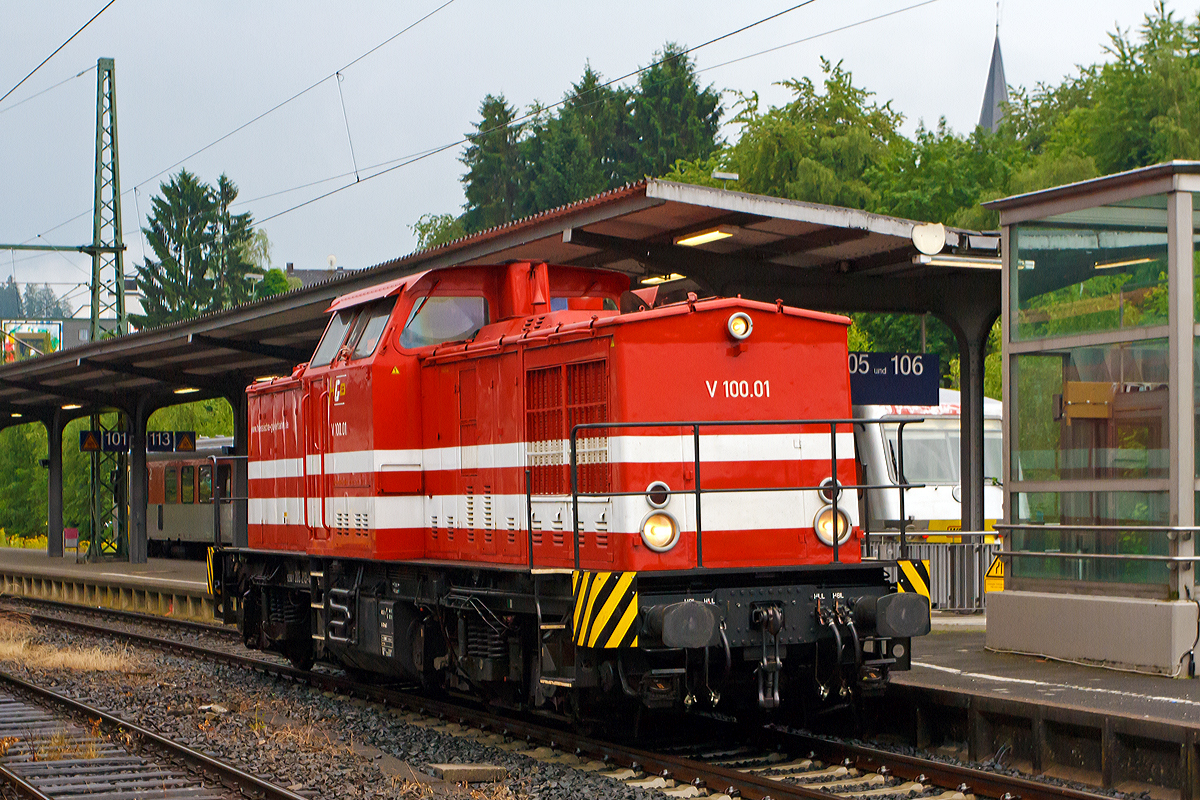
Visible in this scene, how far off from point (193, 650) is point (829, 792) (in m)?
9.61

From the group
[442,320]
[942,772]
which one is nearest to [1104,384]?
[942,772]

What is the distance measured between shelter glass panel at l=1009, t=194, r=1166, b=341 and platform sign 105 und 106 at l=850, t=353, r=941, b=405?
2658 millimetres

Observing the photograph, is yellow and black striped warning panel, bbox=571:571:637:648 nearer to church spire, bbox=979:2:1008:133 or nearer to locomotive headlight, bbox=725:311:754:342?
locomotive headlight, bbox=725:311:754:342

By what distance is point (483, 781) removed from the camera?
7.62m

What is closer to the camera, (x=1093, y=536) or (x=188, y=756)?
(x=188, y=756)

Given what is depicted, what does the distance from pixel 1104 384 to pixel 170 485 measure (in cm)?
2785

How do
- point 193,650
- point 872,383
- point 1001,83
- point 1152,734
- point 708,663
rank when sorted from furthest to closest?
point 1001,83, point 193,650, point 872,383, point 708,663, point 1152,734

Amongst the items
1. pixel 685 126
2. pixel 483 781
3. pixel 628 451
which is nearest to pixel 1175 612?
pixel 628 451

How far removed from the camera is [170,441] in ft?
103

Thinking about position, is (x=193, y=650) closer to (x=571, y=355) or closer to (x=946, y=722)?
(x=571, y=355)

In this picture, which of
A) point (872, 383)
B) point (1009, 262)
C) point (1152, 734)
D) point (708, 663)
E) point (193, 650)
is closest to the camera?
point (1152, 734)

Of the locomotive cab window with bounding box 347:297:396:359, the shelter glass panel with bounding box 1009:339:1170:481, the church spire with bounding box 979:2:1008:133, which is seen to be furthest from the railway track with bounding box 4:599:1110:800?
the church spire with bounding box 979:2:1008:133

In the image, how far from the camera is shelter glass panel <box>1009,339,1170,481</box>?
374 inches

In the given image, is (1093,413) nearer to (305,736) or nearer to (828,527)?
(828,527)
